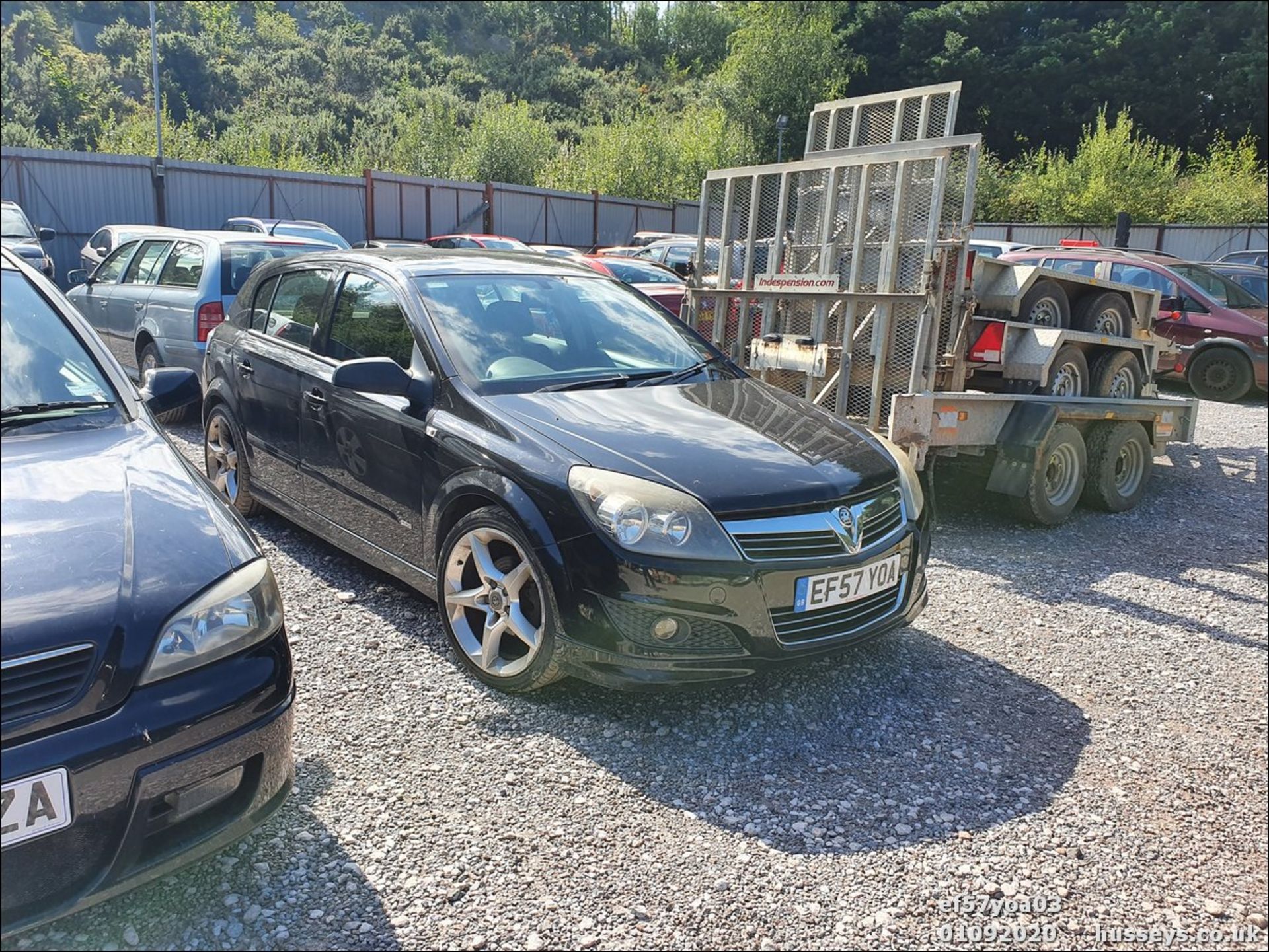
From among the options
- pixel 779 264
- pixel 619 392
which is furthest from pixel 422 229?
pixel 619 392

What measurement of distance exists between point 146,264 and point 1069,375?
26.5 feet

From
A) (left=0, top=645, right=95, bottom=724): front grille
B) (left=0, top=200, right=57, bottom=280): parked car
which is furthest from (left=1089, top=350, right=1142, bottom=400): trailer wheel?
(left=0, top=200, right=57, bottom=280): parked car

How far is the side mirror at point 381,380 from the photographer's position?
3.77 meters

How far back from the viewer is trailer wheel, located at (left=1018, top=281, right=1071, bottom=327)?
23.2ft

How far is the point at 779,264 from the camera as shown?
23.1 feet

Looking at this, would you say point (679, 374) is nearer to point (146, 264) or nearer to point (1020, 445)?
point (1020, 445)

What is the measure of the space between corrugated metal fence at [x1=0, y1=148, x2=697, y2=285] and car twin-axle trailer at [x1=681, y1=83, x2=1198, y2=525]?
18.4 m

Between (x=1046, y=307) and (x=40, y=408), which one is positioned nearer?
(x=40, y=408)

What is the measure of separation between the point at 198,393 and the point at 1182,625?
476 cm

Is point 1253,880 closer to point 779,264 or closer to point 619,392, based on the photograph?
point 619,392

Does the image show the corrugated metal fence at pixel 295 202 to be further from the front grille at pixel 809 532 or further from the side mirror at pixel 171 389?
the front grille at pixel 809 532

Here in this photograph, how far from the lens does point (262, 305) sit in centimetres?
530

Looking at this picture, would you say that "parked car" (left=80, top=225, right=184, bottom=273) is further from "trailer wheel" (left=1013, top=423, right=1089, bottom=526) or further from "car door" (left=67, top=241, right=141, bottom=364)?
"trailer wheel" (left=1013, top=423, right=1089, bottom=526)

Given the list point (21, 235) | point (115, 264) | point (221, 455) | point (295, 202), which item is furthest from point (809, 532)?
point (295, 202)
